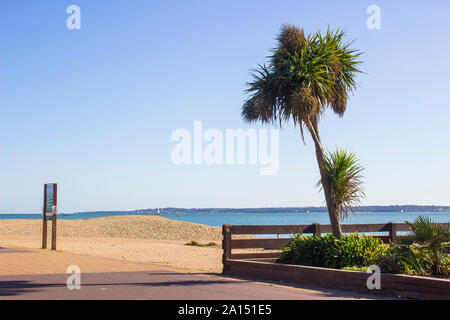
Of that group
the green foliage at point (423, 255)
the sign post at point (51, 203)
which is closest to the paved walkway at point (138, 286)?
the green foliage at point (423, 255)

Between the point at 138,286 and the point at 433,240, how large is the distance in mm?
5985

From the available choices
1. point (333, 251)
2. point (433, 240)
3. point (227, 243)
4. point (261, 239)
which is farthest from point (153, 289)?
point (433, 240)

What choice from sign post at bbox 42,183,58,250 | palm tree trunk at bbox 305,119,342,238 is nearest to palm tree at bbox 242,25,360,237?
palm tree trunk at bbox 305,119,342,238

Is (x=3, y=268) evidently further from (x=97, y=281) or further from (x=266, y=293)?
(x=266, y=293)

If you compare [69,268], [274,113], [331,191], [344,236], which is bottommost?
[69,268]

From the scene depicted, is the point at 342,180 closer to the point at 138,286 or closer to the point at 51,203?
the point at 138,286

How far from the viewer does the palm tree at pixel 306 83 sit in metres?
12.4

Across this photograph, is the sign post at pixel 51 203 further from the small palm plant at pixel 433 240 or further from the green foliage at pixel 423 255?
the small palm plant at pixel 433 240

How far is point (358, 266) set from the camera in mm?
10867

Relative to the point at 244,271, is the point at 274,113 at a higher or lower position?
higher

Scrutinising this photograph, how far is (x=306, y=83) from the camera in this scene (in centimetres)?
1242

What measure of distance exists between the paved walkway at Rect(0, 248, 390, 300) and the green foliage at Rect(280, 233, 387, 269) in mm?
1588
